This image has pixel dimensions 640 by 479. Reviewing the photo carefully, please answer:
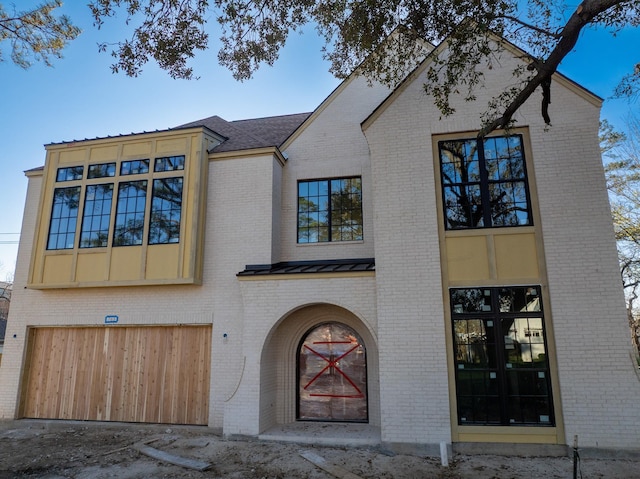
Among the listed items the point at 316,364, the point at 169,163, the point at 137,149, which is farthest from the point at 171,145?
the point at 316,364

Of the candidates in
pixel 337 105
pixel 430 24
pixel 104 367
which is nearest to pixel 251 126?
pixel 337 105

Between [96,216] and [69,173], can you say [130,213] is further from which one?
[69,173]

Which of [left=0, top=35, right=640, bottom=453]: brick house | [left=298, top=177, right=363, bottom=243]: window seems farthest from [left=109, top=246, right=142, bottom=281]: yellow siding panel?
[left=298, top=177, right=363, bottom=243]: window

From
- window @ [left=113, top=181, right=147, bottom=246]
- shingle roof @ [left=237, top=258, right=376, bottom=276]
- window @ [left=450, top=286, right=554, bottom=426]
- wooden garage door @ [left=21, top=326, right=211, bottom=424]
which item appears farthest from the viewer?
window @ [left=113, top=181, right=147, bottom=246]

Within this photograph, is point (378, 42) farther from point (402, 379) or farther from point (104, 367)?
point (104, 367)

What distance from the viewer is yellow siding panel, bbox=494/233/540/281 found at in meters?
8.04

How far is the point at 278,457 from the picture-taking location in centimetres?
763

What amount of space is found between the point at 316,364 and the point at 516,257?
5110 mm

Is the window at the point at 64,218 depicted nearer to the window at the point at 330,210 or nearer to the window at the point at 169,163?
the window at the point at 169,163

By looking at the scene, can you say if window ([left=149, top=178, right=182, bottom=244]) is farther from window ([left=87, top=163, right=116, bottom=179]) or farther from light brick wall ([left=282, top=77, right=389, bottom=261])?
light brick wall ([left=282, top=77, right=389, bottom=261])

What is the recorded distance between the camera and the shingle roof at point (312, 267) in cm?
907

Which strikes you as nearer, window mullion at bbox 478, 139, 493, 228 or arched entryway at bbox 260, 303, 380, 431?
window mullion at bbox 478, 139, 493, 228

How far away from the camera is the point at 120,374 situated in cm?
1048

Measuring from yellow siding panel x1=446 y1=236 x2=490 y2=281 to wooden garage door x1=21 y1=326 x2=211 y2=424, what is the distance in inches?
238
